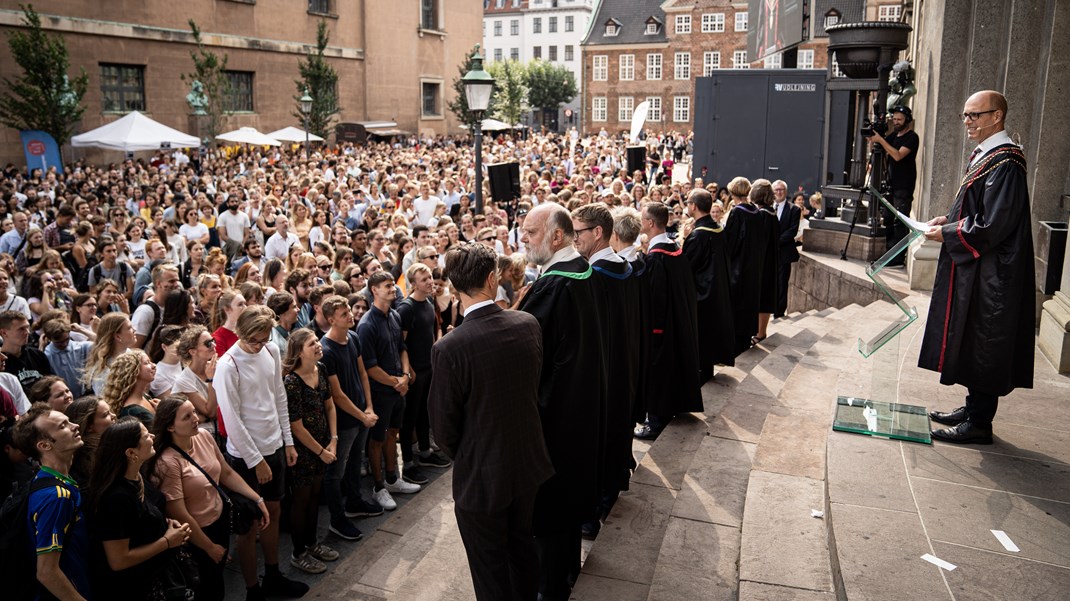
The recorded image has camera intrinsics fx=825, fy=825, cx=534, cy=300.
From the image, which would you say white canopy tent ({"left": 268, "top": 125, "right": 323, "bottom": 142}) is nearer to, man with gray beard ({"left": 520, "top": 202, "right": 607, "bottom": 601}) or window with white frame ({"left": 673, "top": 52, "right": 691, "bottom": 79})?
man with gray beard ({"left": 520, "top": 202, "right": 607, "bottom": 601})

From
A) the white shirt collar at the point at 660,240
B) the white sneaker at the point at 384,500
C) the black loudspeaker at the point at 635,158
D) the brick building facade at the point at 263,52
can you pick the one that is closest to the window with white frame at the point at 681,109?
the brick building facade at the point at 263,52

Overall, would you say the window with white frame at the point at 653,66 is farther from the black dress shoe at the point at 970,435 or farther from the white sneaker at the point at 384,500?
the black dress shoe at the point at 970,435

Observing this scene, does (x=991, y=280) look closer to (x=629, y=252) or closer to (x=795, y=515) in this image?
(x=795, y=515)

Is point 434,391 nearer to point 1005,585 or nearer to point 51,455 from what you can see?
point 51,455

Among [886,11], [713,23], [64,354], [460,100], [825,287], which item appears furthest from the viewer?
[713,23]

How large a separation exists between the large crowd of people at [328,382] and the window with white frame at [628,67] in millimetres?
63625

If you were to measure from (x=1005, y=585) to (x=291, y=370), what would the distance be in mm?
4325

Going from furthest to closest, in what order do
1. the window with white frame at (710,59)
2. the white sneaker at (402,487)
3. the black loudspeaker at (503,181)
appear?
the window with white frame at (710,59) < the black loudspeaker at (503,181) < the white sneaker at (402,487)

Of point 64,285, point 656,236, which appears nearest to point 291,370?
point 656,236

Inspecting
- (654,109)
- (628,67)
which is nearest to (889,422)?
(654,109)

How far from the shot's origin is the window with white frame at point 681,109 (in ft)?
229

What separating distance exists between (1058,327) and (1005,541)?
10.4 feet

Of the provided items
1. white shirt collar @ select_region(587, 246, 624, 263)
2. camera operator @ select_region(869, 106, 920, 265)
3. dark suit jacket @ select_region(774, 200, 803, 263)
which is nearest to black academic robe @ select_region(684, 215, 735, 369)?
white shirt collar @ select_region(587, 246, 624, 263)

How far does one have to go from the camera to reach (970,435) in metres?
4.65
